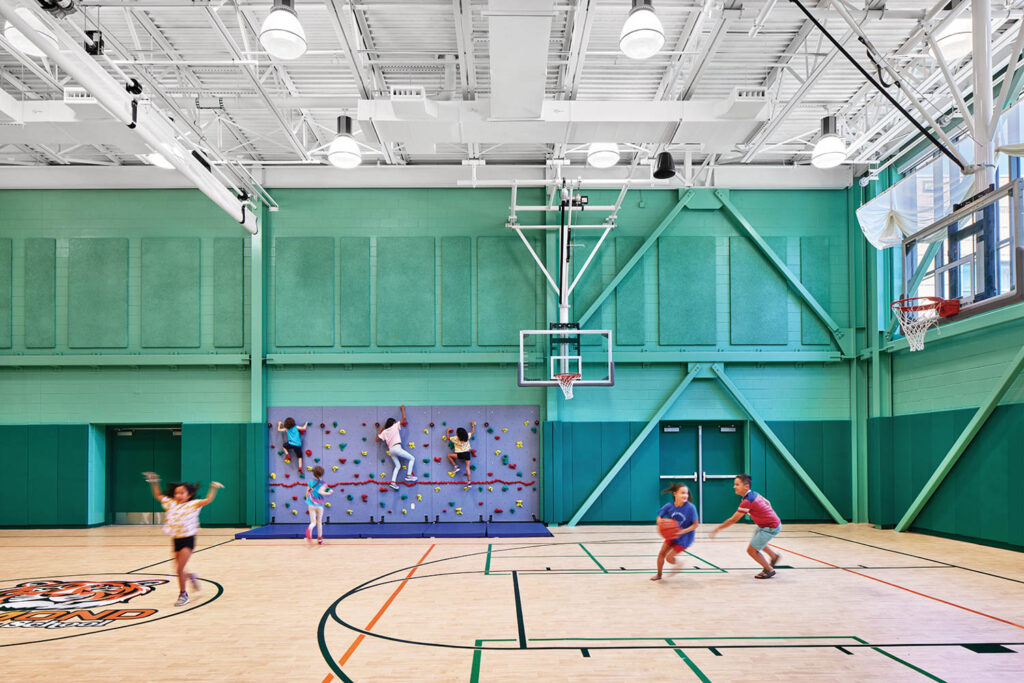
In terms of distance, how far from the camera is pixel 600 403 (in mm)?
19250

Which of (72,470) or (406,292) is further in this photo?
(406,292)

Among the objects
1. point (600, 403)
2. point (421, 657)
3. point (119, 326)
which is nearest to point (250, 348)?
point (119, 326)

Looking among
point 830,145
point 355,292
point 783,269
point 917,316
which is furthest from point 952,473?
point 355,292

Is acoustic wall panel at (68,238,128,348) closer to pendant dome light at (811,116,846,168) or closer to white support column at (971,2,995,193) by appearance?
pendant dome light at (811,116,846,168)

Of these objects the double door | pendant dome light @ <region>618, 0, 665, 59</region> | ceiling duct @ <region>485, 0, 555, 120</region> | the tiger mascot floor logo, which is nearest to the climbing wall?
the double door

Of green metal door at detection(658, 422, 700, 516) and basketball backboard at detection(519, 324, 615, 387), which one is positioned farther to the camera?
green metal door at detection(658, 422, 700, 516)

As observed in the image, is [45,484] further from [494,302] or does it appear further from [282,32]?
[282,32]

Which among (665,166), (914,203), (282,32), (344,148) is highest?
(282,32)

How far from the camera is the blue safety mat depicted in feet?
55.2

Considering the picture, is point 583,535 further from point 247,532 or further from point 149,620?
point 149,620

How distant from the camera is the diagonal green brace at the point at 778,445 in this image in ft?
61.9

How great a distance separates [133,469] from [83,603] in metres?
10.4

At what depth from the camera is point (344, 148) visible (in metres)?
13.9

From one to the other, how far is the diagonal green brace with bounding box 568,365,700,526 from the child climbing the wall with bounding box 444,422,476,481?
9.42 ft
